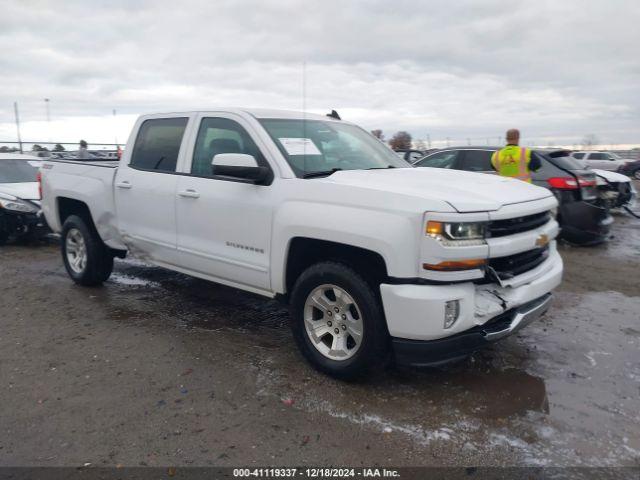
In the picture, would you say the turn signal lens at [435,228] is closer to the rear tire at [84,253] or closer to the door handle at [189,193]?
the door handle at [189,193]

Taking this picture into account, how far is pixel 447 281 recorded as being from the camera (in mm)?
3180

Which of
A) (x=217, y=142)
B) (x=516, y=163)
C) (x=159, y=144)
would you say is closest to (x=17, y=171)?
(x=159, y=144)

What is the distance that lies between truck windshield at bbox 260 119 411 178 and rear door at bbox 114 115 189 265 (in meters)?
1.10

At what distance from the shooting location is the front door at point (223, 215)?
4.02 metres

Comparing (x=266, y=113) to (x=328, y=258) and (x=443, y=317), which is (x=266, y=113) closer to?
(x=328, y=258)

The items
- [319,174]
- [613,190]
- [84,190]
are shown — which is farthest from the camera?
[613,190]

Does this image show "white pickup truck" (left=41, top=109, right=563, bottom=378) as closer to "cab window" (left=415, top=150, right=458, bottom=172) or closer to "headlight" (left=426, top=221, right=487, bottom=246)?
"headlight" (left=426, top=221, right=487, bottom=246)

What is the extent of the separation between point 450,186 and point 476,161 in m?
5.72

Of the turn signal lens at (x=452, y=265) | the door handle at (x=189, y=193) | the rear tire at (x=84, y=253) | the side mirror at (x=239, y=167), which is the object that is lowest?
the rear tire at (x=84, y=253)

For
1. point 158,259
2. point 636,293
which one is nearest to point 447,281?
point 158,259

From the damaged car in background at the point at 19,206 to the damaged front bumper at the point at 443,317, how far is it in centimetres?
762

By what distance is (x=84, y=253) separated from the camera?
6.00 meters

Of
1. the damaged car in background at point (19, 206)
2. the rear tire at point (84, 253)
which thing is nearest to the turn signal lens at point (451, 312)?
the rear tire at point (84, 253)

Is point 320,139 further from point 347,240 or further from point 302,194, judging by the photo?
point 347,240
